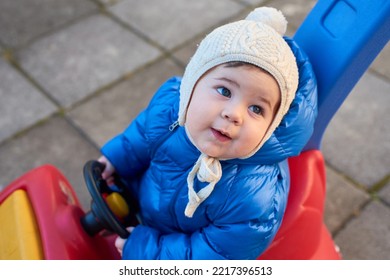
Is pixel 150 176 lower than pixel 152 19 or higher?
higher

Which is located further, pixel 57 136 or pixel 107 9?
pixel 107 9

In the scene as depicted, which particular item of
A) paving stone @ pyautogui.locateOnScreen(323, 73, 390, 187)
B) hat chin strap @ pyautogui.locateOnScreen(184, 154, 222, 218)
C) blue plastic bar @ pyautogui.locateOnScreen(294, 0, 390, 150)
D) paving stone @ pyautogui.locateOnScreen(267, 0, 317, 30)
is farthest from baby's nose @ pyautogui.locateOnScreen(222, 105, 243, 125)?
paving stone @ pyautogui.locateOnScreen(267, 0, 317, 30)

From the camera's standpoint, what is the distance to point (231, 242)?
1090 mm

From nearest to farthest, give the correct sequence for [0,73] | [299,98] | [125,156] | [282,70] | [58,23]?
[282,70]
[299,98]
[125,156]
[0,73]
[58,23]

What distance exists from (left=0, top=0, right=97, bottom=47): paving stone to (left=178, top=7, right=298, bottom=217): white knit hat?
5.58 feet

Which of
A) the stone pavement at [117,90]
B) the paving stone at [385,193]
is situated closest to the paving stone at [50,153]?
the stone pavement at [117,90]

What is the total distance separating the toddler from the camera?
0.96m

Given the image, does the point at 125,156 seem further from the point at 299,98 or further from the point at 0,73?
the point at 0,73

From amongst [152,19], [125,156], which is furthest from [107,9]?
[125,156]

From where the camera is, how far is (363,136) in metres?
1.98

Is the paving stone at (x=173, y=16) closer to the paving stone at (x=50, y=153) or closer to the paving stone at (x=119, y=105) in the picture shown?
the paving stone at (x=119, y=105)

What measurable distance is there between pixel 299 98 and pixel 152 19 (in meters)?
1.65

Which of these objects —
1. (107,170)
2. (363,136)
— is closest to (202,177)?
(107,170)

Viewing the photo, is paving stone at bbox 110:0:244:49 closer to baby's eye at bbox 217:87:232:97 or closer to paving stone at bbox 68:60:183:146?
paving stone at bbox 68:60:183:146
